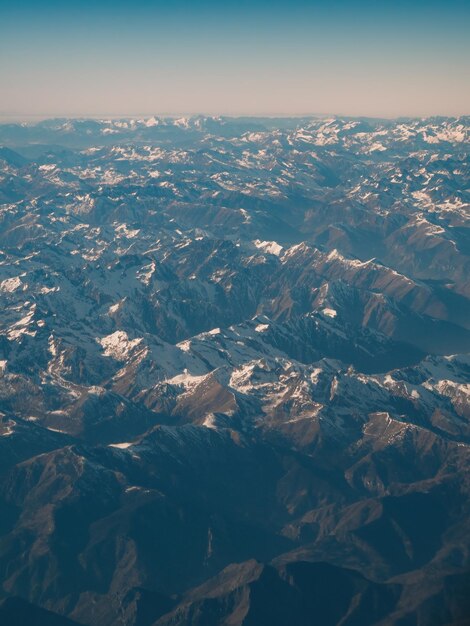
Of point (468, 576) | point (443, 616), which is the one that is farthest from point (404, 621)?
point (468, 576)

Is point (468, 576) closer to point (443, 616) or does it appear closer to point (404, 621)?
point (443, 616)

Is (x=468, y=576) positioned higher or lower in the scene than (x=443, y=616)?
higher

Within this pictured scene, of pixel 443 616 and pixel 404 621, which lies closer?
pixel 443 616

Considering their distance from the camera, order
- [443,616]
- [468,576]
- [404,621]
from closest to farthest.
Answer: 1. [468,576]
2. [443,616]
3. [404,621]

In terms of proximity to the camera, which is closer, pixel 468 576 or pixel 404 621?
pixel 468 576

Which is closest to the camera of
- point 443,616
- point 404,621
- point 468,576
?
point 468,576

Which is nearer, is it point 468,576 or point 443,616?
point 468,576
